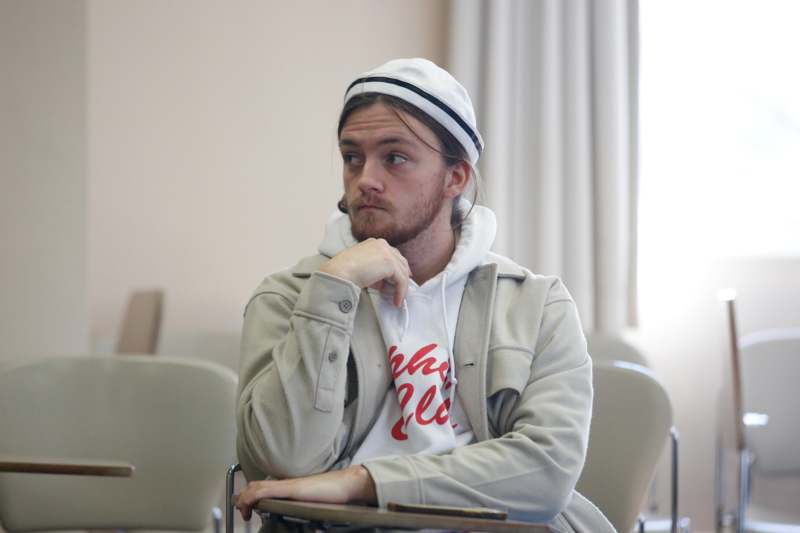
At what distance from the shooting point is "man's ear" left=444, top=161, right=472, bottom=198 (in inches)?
79.7

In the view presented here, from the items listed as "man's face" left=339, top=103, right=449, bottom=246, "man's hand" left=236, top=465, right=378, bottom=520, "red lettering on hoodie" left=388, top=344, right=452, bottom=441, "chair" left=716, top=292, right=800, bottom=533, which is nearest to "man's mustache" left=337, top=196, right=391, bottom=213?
"man's face" left=339, top=103, right=449, bottom=246

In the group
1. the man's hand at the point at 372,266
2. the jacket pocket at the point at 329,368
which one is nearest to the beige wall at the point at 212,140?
the man's hand at the point at 372,266

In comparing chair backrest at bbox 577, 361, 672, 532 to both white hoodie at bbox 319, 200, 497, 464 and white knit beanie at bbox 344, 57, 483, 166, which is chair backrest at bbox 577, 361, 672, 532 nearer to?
white hoodie at bbox 319, 200, 497, 464

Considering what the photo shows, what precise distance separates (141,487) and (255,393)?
774 millimetres

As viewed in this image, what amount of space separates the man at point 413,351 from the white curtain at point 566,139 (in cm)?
216

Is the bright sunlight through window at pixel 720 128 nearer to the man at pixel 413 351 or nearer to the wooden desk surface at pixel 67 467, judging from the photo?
the man at pixel 413 351

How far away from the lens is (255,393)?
5.87 feet

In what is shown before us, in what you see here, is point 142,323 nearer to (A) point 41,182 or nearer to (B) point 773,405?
(A) point 41,182

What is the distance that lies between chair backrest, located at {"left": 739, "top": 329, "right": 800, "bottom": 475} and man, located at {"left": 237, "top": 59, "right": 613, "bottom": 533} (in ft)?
6.66

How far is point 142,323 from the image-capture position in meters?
3.73

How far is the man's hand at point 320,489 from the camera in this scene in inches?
62.0

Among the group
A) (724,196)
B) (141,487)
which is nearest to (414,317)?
(141,487)

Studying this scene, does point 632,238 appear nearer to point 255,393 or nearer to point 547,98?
point 547,98

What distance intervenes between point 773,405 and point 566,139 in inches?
48.0
